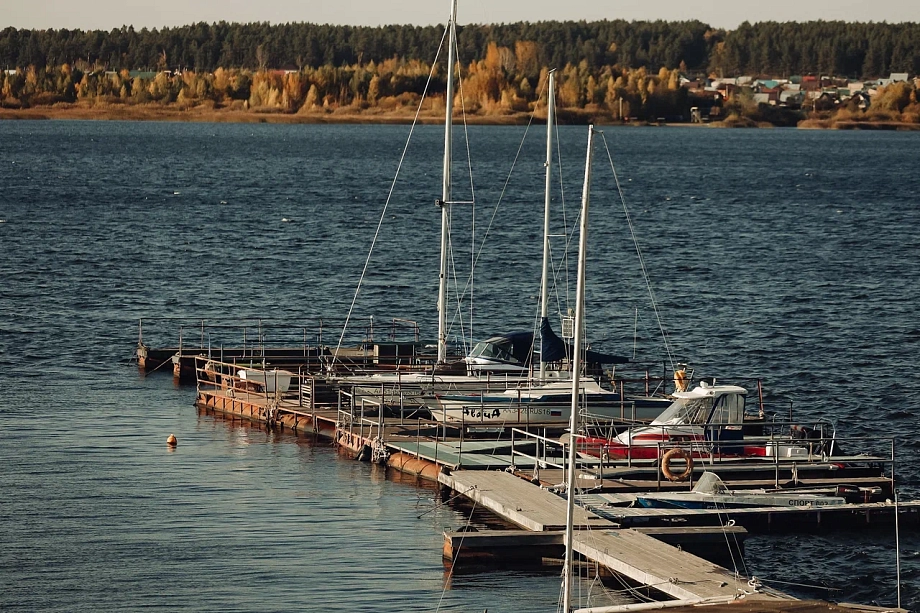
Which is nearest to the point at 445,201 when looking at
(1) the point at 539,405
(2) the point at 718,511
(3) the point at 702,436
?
(1) the point at 539,405

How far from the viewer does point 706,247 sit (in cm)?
9331

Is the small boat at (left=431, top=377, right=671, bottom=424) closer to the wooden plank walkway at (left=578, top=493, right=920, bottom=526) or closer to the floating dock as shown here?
the floating dock

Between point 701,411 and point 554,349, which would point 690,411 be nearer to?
point 701,411

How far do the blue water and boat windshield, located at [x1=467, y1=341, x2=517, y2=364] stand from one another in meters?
6.86

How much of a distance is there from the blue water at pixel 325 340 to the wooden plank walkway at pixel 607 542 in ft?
2.70

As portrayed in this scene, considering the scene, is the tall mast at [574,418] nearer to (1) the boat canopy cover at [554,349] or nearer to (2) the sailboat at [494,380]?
(2) the sailboat at [494,380]

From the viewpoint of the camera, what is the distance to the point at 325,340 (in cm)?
5400

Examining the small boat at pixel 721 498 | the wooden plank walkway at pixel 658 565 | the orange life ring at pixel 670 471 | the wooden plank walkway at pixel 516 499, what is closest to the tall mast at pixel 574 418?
the wooden plank walkway at pixel 658 565

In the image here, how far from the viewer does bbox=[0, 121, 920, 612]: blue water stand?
25641 millimetres

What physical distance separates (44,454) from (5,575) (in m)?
9.35

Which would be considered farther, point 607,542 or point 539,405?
point 539,405

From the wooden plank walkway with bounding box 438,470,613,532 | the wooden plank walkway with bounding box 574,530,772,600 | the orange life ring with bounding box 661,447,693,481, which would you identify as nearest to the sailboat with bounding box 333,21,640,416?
the wooden plank walkway with bounding box 438,470,613,532

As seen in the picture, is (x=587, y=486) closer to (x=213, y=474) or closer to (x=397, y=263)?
(x=213, y=474)

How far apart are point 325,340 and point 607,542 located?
99.0ft
